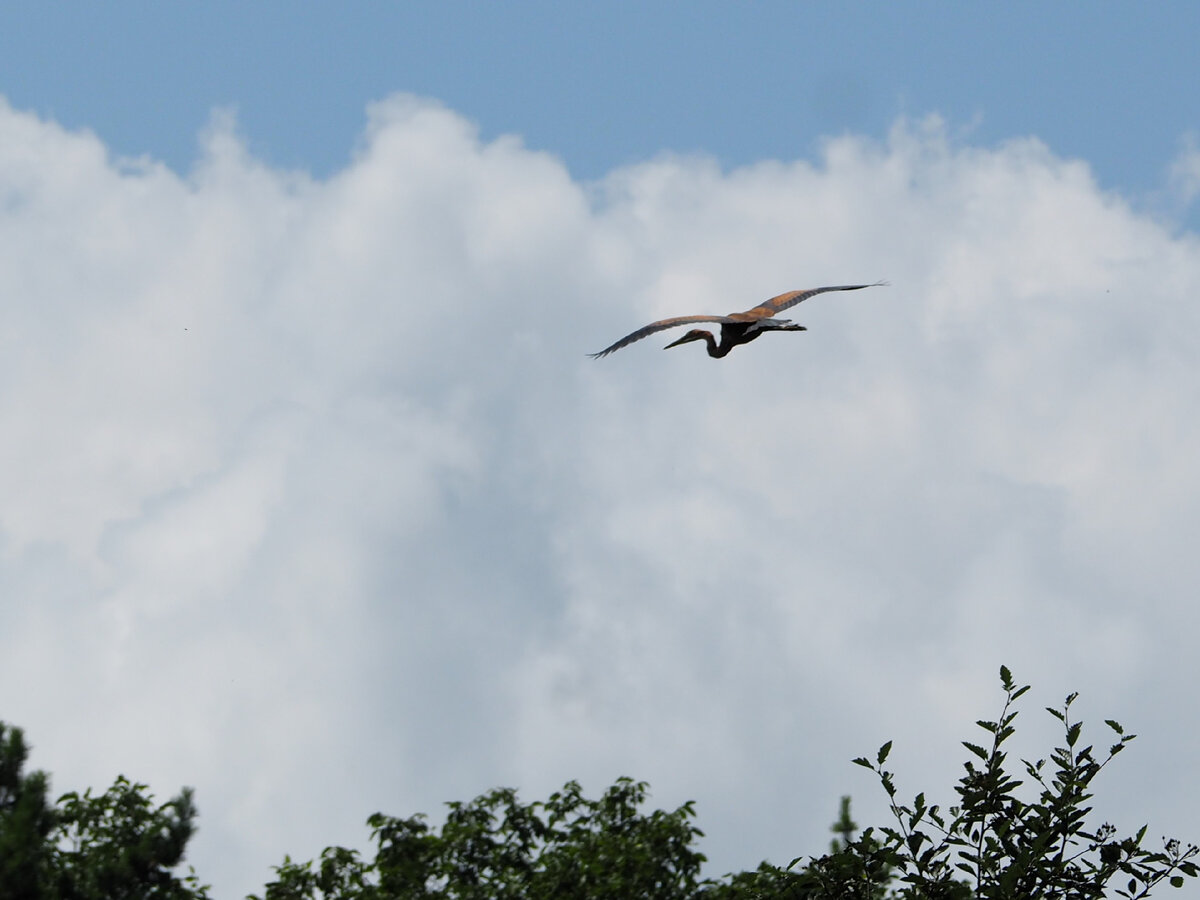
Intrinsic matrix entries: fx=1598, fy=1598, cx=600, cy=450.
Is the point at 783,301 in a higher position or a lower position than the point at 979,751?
higher

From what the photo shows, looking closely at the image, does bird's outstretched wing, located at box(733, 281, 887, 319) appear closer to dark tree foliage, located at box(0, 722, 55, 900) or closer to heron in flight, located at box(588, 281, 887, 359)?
heron in flight, located at box(588, 281, 887, 359)

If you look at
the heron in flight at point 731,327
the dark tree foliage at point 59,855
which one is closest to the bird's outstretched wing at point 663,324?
the heron in flight at point 731,327

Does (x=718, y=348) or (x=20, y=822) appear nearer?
(x=20, y=822)

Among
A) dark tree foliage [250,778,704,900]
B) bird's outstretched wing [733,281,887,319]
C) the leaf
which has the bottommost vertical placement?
the leaf

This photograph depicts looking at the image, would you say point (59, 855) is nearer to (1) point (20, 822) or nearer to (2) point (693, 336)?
(1) point (20, 822)

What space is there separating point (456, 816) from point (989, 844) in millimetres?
13369

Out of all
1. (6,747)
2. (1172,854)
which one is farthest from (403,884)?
(1172,854)

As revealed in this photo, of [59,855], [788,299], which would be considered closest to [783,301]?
[788,299]

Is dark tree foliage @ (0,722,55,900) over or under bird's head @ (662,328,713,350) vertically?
under

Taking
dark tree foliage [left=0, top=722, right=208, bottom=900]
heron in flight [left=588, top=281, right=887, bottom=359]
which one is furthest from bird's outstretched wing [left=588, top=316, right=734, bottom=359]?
dark tree foliage [left=0, top=722, right=208, bottom=900]

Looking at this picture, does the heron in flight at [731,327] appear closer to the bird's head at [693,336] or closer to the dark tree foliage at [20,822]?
the bird's head at [693,336]

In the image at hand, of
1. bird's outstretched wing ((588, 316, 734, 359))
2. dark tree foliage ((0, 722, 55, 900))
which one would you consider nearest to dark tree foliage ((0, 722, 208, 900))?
dark tree foliage ((0, 722, 55, 900))

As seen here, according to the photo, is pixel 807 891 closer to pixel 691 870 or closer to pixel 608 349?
pixel 608 349

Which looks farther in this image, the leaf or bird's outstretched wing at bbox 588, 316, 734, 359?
bird's outstretched wing at bbox 588, 316, 734, 359
